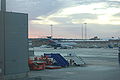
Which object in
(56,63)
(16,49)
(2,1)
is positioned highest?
(2,1)

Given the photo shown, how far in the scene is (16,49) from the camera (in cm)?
1498

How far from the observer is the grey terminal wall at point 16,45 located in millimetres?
14414

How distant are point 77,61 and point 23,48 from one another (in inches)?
625

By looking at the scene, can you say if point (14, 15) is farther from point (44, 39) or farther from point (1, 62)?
point (44, 39)

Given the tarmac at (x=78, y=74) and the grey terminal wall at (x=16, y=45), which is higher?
the grey terminal wall at (x=16, y=45)

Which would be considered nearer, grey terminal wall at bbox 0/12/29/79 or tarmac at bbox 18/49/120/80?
grey terminal wall at bbox 0/12/29/79

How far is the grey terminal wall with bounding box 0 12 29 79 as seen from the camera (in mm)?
14414

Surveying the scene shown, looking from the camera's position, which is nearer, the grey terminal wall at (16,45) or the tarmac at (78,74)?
the grey terminal wall at (16,45)

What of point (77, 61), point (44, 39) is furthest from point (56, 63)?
point (44, 39)

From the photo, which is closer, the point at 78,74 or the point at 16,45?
the point at 16,45

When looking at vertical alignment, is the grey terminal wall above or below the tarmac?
above

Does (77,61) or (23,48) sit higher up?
(23,48)

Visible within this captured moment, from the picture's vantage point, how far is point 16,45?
15.1 m

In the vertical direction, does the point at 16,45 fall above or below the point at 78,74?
above
